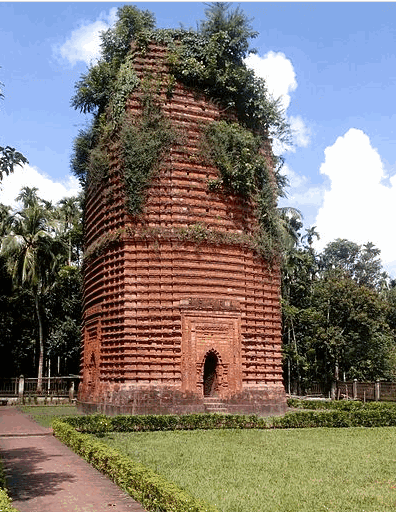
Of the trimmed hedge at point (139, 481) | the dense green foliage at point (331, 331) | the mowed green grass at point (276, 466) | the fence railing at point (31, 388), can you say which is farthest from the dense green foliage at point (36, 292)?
the trimmed hedge at point (139, 481)

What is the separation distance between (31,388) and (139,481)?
2995cm

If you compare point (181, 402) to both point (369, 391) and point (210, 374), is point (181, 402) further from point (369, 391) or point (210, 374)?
point (369, 391)

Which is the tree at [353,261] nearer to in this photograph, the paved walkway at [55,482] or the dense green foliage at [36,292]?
the dense green foliage at [36,292]

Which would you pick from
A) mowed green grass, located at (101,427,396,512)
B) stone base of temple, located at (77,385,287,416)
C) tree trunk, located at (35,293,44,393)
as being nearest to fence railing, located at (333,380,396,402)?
stone base of temple, located at (77,385,287,416)

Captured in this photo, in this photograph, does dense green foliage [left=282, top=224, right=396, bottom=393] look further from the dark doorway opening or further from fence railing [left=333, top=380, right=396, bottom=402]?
the dark doorway opening

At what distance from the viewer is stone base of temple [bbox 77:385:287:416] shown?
804 inches

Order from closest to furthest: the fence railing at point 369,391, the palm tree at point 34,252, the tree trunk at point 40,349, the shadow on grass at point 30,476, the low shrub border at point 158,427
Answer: the low shrub border at point 158,427 < the shadow on grass at point 30,476 < the fence railing at point 369,391 < the tree trunk at point 40,349 < the palm tree at point 34,252

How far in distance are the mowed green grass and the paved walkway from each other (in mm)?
1176

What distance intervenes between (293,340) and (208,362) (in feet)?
78.3

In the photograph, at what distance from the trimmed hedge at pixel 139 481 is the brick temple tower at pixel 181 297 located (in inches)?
291

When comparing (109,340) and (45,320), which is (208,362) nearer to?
(109,340)

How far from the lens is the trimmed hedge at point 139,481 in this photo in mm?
7326

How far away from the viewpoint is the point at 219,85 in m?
23.9

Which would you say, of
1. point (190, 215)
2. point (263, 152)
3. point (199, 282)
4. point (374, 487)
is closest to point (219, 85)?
point (263, 152)
